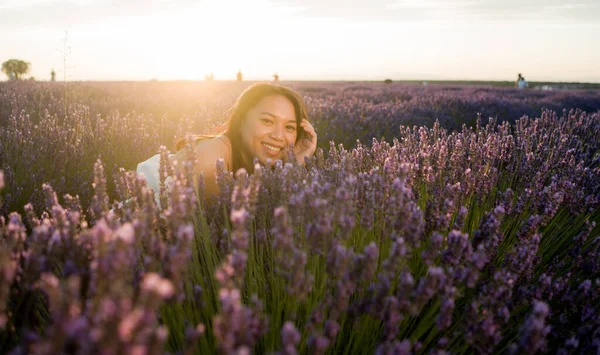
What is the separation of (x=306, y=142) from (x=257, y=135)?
645mm

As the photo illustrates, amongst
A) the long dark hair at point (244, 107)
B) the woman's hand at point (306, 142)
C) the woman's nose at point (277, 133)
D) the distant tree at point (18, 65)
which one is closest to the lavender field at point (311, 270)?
the woman's nose at point (277, 133)

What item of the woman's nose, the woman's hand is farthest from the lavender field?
the woman's hand

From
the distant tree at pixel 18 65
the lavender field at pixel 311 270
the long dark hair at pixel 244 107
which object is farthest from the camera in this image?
the distant tree at pixel 18 65

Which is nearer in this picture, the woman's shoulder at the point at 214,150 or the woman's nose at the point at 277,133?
the woman's shoulder at the point at 214,150

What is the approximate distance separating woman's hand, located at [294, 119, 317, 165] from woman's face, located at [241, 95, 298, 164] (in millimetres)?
176

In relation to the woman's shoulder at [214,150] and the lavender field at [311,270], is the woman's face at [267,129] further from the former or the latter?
the lavender field at [311,270]

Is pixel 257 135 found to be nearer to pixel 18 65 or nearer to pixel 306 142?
pixel 306 142

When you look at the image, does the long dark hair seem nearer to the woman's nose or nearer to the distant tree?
the woman's nose

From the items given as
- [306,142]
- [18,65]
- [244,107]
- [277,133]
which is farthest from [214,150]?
[18,65]

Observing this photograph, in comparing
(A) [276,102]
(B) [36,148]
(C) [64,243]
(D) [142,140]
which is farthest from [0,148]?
(C) [64,243]

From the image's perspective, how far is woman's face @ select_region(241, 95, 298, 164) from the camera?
3.39 meters

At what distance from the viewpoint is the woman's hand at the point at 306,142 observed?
3.67 m

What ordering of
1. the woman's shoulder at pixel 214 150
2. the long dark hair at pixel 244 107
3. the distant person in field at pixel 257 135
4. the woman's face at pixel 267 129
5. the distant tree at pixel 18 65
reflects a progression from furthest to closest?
1. the distant tree at pixel 18 65
2. the long dark hair at pixel 244 107
3. the woman's face at pixel 267 129
4. the distant person in field at pixel 257 135
5. the woman's shoulder at pixel 214 150

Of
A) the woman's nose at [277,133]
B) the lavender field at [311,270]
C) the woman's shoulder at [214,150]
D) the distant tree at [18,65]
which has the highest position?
the distant tree at [18,65]
